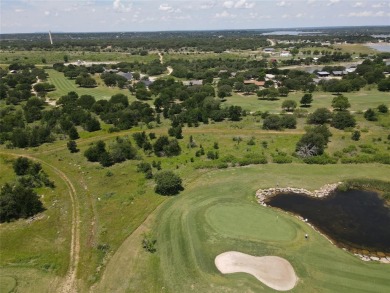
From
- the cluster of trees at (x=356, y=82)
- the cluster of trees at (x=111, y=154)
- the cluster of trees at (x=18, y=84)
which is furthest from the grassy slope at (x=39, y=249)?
the cluster of trees at (x=356, y=82)

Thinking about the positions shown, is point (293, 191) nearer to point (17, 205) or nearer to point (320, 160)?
Answer: point (320, 160)

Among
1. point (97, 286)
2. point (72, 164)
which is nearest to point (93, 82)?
point (72, 164)

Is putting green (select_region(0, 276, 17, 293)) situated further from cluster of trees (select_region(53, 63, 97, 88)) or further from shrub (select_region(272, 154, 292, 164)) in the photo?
cluster of trees (select_region(53, 63, 97, 88))

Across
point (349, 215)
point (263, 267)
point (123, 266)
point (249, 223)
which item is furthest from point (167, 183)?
point (349, 215)

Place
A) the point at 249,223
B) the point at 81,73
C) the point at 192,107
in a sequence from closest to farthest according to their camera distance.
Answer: the point at 249,223
the point at 192,107
the point at 81,73

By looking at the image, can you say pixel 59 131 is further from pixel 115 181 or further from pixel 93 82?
pixel 93 82

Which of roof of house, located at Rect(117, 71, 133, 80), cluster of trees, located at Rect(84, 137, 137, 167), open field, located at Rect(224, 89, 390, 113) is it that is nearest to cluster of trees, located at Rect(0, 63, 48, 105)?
roof of house, located at Rect(117, 71, 133, 80)

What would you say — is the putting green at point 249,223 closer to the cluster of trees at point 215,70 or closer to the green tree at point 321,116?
the green tree at point 321,116
